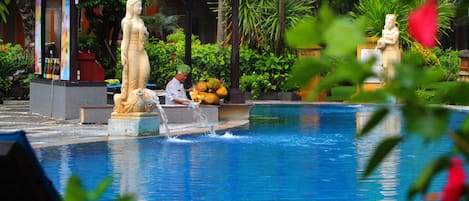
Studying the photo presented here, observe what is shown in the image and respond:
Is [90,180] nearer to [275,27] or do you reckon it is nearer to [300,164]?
[300,164]

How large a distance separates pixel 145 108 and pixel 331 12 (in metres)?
12.7

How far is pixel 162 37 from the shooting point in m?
34.2

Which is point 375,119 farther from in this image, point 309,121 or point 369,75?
point 309,121

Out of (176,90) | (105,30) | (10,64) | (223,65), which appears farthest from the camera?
(105,30)

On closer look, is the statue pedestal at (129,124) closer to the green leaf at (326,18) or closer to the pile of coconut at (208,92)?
the pile of coconut at (208,92)

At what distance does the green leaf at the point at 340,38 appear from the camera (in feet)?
4.29

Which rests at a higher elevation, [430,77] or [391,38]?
[391,38]

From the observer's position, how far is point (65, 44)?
17.7m

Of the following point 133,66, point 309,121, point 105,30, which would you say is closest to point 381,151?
point 133,66

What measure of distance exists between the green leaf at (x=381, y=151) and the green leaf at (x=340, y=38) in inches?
8.1

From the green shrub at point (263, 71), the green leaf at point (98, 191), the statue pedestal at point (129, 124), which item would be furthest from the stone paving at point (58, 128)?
the green leaf at point (98, 191)

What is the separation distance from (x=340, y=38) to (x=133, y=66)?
41.9 feet

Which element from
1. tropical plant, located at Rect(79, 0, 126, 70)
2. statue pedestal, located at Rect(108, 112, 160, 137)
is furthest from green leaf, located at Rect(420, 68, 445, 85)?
tropical plant, located at Rect(79, 0, 126, 70)

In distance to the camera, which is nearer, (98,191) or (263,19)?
(98,191)
